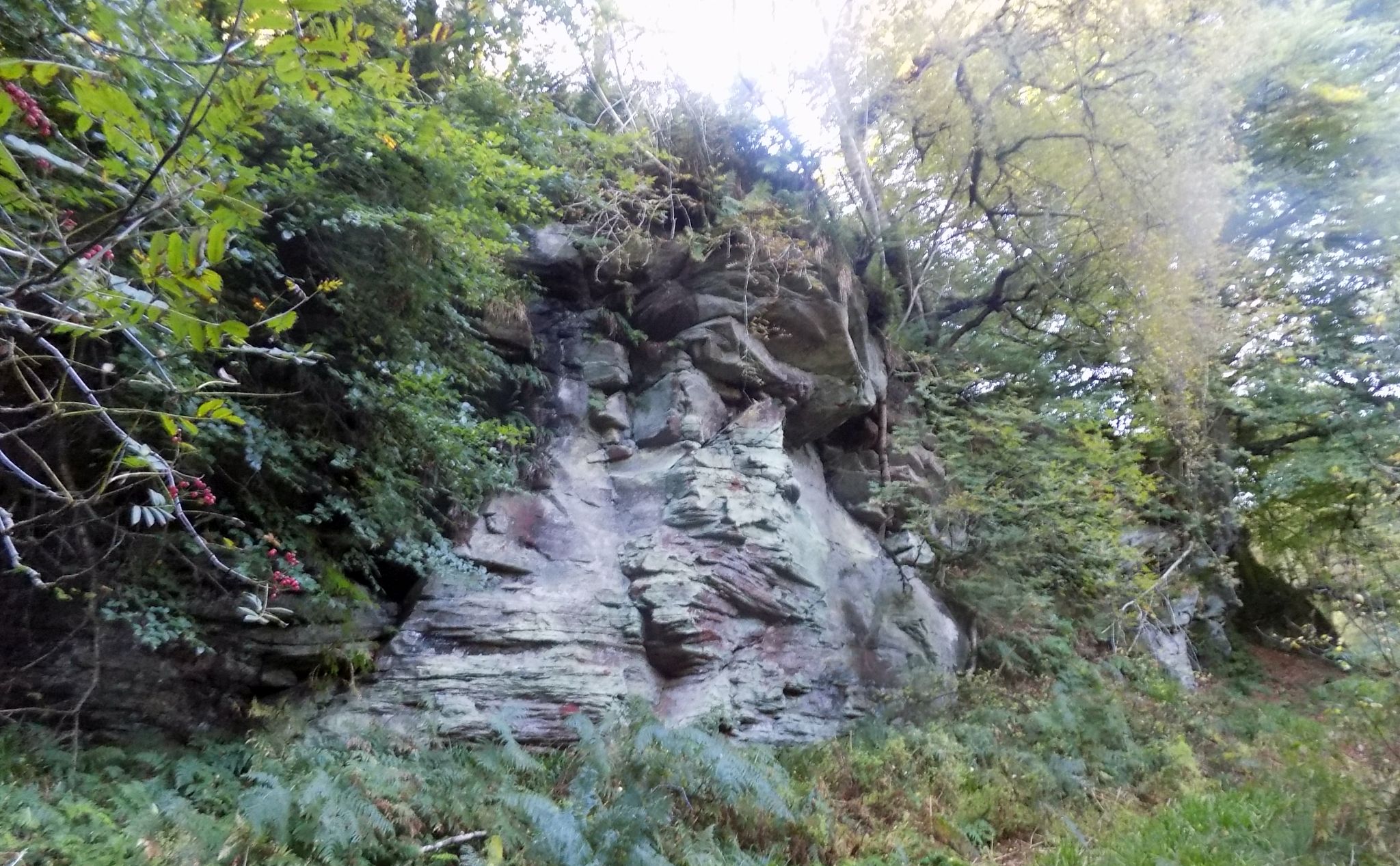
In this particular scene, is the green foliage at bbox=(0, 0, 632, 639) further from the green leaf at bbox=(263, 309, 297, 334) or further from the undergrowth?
the undergrowth

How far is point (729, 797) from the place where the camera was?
4.71 metres

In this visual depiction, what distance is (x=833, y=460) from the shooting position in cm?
984

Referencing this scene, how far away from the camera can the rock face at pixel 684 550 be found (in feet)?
18.2

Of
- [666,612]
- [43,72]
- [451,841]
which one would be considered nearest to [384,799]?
[451,841]

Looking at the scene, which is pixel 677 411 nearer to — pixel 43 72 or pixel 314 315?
pixel 314 315

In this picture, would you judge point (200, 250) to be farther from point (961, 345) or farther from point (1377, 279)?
point (1377, 279)

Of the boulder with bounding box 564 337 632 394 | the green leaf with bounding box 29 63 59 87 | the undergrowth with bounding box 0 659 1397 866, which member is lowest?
the undergrowth with bounding box 0 659 1397 866

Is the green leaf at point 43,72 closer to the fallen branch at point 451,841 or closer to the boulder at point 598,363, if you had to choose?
the fallen branch at point 451,841

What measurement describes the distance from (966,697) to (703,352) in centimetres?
436

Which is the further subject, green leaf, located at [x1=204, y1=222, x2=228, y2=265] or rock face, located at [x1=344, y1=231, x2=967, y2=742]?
rock face, located at [x1=344, y1=231, x2=967, y2=742]

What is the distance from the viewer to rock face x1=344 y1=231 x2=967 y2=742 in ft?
18.2

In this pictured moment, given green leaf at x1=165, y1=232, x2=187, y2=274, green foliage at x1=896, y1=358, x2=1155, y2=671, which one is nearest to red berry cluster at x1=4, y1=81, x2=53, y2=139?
green leaf at x1=165, y1=232, x2=187, y2=274

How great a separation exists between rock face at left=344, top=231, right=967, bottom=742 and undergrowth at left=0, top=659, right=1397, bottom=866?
1.69 feet

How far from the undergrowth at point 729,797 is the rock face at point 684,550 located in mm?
515
